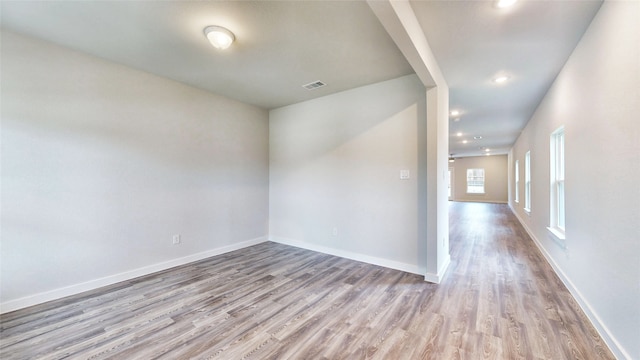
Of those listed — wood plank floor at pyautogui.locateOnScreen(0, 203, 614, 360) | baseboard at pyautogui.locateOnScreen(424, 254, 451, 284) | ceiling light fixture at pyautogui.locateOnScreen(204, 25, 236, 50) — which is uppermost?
ceiling light fixture at pyautogui.locateOnScreen(204, 25, 236, 50)

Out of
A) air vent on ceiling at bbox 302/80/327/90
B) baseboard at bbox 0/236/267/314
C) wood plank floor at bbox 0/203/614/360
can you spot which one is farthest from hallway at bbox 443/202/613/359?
baseboard at bbox 0/236/267/314

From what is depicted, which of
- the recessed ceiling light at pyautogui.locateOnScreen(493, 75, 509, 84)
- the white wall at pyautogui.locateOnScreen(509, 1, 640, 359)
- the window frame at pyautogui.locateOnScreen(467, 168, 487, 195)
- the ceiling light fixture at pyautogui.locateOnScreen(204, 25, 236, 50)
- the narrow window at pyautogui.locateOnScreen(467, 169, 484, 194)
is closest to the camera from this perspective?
the white wall at pyautogui.locateOnScreen(509, 1, 640, 359)

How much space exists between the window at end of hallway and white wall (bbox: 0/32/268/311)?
15.8 feet

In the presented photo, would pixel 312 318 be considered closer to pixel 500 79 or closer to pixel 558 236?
pixel 558 236

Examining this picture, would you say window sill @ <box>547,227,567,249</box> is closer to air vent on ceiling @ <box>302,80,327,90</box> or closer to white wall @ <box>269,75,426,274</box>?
white wall @ <box>269,75,426,274</box>

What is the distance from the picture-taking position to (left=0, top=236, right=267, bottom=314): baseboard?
234 cm

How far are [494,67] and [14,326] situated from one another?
17.5 ft

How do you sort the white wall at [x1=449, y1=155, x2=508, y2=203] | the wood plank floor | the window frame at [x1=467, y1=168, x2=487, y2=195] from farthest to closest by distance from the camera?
the window frame at [x1=467, y1=168, x2=487, y2=195]
the white wall at [x1=449, y1=155, x2=508, y2=203]
the wood plank floor

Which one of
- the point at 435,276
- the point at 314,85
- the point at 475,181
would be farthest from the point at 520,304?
the point at 475,181

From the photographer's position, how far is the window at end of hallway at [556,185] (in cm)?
334

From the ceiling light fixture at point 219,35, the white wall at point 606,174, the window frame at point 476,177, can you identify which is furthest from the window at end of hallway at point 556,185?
the window frame at point 476,177

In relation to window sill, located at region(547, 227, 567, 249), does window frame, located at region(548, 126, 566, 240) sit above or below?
above

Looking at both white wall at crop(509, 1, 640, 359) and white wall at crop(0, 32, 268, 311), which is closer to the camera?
white wall at crop(509, 1, 640, 359)

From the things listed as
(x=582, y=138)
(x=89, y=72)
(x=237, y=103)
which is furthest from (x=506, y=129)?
(x=89, y=72)
